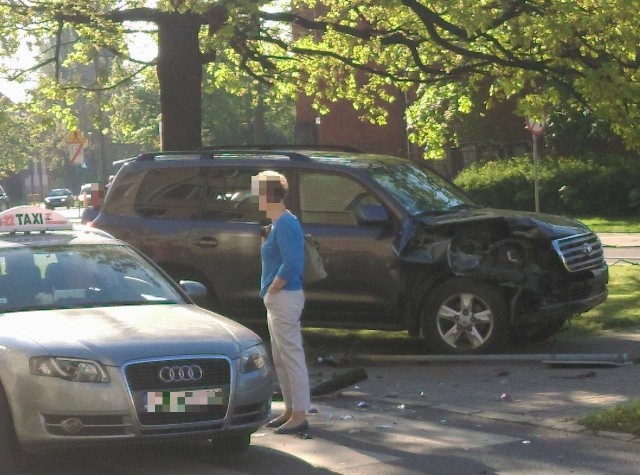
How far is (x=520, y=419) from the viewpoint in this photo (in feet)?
27.8

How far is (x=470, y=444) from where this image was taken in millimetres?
7809

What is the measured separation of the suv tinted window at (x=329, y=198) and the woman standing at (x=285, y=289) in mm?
3614

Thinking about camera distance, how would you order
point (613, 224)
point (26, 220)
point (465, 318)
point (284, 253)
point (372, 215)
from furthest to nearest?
1. point (613, 224)
2. point (372, 215)
3. point (465, 318)
4. point (26, 220)
5. point (284, 253)

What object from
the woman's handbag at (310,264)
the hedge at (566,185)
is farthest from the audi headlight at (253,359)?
the hedge at (566,185)

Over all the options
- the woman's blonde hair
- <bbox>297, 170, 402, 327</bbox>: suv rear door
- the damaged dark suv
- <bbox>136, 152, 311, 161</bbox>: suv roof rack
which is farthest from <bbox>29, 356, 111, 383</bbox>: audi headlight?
<bbox>136, 152, 311, 161</bbox>: suv roof rack

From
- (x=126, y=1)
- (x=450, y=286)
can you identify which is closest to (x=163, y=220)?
(x=450, y=286)

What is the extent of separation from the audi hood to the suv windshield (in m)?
4.20

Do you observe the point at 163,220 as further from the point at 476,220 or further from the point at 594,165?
the point at 594,165

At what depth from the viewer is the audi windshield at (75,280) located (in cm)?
805

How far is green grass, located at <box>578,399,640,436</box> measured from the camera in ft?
25.5

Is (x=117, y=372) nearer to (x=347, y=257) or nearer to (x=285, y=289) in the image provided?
(x=285, y=289)

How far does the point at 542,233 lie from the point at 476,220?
24.0 inches

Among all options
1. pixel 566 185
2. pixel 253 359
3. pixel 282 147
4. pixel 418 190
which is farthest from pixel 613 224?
pixel 253 359

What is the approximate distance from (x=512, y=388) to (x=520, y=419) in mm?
1346
